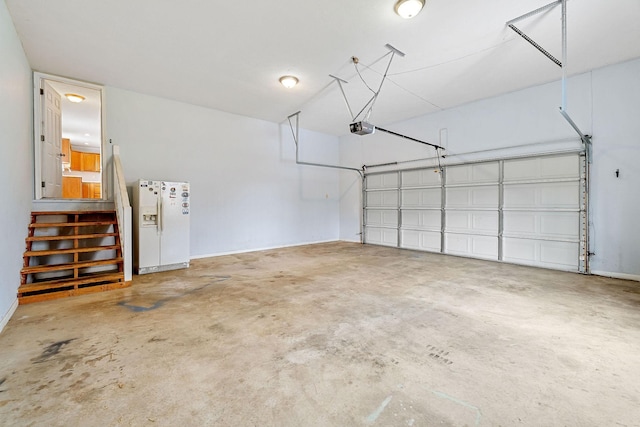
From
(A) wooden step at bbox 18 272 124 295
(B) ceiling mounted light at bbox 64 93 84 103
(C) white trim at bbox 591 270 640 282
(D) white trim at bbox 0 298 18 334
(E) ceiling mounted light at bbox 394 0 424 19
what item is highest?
(B) ceiling mounted light at bbox 64 93 84 103

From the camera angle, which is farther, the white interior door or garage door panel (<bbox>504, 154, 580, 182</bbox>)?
garage door panel (<bbox>504, 154, 580, 182</bbox>)

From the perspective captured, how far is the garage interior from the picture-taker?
1.72m

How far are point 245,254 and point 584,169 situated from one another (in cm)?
691

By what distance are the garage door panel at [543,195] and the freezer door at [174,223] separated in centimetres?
643

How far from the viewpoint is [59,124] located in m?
4.95

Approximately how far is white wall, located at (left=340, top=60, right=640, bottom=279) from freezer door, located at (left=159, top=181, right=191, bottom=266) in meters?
6.05

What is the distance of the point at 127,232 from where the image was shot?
156 inches

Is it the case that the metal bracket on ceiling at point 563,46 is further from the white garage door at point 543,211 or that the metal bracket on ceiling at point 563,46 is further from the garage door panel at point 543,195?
the garage door panel at point 543,195

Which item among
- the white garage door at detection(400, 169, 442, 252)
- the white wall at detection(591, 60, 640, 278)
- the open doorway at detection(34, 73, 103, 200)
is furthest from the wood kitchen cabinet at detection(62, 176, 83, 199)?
the white wall at detection(591, 60, 640, 278)

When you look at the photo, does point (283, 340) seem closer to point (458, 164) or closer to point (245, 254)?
point (245, 254)

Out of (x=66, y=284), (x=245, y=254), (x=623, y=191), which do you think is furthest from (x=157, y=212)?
(x=623, y=191)

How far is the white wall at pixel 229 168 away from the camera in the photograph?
5266 mm

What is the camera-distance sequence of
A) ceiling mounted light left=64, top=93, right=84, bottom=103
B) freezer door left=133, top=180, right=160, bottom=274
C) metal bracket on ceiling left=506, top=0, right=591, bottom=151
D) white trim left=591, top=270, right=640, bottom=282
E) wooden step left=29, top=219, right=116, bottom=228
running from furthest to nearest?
1. ceiling mounted light left=64, top=93, right=84, bottom=103
2. freezer door left=133, top=180, right=160, bottom=274
3. white trim left=591, top=270, right=640, bottom=282
4. wooden step left=29, top=219, right=116, bottom=228
5. metal bracket on ceiling left=506, top=0, right=591, bottom=151

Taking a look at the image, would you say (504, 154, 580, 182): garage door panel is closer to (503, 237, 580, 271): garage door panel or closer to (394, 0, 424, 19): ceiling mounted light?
(503, 237, 580, 271): garage door panel
